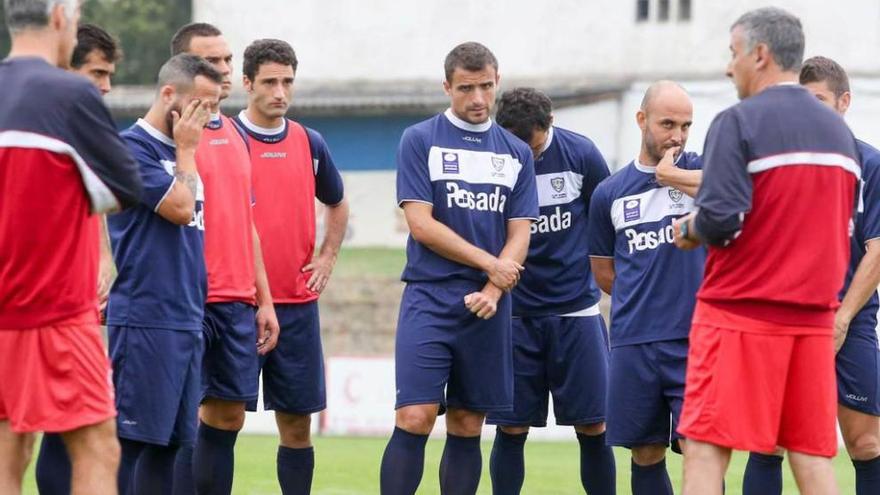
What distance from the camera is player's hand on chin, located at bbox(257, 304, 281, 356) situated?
342 inches

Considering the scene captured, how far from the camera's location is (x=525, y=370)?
948 cm

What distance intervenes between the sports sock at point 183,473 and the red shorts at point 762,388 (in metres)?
2.90

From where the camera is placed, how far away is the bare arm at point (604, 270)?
8.80 m

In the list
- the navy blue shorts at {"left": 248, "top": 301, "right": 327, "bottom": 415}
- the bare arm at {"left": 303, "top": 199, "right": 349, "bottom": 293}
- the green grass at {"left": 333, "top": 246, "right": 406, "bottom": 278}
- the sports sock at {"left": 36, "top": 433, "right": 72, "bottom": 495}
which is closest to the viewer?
the sports sock at {"left": 36, "top": 433, "right": 72, "bottom": 495}

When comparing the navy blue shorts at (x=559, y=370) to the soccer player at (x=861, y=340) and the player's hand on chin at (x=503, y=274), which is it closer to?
the player's hand on chin at (x=503, y=274)

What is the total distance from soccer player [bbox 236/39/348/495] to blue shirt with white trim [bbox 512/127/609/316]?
1231mm

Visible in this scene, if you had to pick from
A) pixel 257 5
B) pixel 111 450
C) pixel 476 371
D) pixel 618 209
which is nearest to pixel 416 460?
pixel 476 371

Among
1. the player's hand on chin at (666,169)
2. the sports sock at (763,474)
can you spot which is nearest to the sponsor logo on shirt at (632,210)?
the player's hand on chin at (666,169)

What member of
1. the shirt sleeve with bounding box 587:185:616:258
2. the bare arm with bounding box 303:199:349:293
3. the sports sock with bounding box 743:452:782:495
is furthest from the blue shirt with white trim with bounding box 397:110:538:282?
the sports sock with bounding box 743:452:782:495

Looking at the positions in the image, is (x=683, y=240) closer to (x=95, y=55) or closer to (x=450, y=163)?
(x=450, y=163)

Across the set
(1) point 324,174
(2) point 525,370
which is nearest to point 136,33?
(1) point 324,174

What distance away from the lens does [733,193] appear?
21.4ft

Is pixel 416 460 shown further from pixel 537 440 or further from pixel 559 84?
pixel 559 84

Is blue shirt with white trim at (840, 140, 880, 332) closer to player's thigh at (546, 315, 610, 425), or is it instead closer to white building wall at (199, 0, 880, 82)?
player's thigh at (546, 315, 610, 425)
